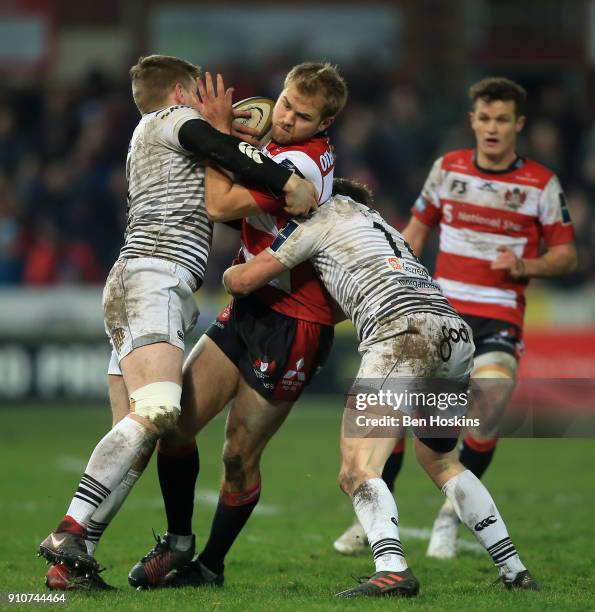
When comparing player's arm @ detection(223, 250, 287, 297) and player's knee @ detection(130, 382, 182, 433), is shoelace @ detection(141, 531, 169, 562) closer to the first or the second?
player's knee @ detection(130, 382, 182, 433)

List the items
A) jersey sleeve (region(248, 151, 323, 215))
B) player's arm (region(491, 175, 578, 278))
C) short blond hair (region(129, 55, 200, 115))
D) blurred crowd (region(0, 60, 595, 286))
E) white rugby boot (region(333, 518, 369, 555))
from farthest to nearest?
blurred crowd (region(0, 60, 595, 286)) → player's arm (region(491, 175, 578, 278)) → white rugby boot (region(333, 518, 369, 555)) → short blond hair (region(129, 55, 200, 115)) → jersey sleeve (region(248, 151, 323, 215))

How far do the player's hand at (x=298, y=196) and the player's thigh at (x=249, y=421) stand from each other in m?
0.99

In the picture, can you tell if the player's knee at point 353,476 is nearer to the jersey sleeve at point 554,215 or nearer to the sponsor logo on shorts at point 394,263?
the sponsor logo on shorts at point 394,263

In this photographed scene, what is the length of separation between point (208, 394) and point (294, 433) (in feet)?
26.9

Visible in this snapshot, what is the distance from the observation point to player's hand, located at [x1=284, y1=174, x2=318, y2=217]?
233 inches

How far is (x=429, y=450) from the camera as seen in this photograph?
6121 mm

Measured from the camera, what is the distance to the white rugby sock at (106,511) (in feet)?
20.2

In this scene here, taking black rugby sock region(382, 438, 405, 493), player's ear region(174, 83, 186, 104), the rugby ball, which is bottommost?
black rugby sock region(382, 438, 405, 493)

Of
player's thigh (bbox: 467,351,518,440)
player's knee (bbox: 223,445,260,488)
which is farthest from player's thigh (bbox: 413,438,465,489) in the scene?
player's thigh (bbox: 467,351,518,440)

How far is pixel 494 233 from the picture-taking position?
8047mm

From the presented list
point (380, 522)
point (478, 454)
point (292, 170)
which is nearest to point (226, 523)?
point (380, 522)

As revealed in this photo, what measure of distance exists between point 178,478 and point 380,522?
50.4 inches

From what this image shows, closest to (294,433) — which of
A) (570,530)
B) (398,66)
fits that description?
(570,530)

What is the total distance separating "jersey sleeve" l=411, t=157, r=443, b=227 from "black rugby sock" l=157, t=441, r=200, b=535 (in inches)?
102
